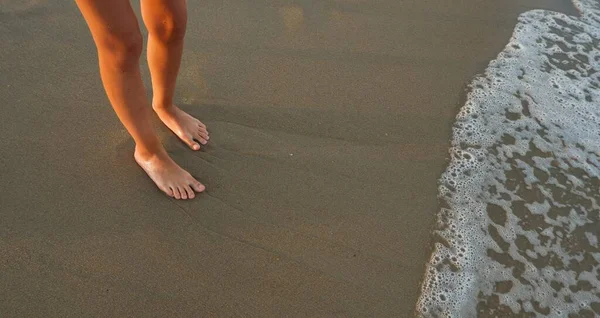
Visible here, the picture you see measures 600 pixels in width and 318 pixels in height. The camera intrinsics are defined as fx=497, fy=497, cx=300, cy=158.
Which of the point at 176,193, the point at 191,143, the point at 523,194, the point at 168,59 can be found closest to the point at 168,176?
the point at 176,193

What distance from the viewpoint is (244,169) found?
2.00m

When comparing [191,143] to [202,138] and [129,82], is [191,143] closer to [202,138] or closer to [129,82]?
[202,138]

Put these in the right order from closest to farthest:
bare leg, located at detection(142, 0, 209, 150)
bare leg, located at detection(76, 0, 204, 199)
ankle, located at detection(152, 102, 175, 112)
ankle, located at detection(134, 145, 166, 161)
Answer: bare leg, located at detection(76, 0, 204, 199)
bare leg, located at detection(142, 0, 209, 150)
ankle, located at detection(134, 145, 166, 161)
ankle, located at detection(152, 102, 175, 112)

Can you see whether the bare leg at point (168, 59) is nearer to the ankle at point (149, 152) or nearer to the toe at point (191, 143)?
the toe at point (191, 143)

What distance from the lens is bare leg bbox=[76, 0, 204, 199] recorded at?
1.31m

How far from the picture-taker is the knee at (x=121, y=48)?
1372mm

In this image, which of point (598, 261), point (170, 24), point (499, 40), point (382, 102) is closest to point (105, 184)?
point (170, 24)

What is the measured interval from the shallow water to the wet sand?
0.33 feet

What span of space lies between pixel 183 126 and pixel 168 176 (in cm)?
26

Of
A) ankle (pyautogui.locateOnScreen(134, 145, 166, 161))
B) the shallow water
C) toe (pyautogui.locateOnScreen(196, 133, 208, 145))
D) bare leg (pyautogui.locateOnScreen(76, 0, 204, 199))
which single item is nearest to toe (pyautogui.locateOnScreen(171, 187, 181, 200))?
bare leg (pyautogui.locateOnScreen(76, 0, 204, 199))

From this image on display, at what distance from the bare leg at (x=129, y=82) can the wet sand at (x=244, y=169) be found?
68mm

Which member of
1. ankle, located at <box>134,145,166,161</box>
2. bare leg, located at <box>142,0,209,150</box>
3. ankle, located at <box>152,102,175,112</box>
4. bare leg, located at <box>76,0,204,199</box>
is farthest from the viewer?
ankle, located at <box>152,102,175,112</box>

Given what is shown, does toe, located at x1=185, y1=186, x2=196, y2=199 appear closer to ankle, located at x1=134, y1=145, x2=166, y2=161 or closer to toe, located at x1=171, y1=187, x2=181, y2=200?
toe, located at x1=171, y1=187, x2=181, y2=200

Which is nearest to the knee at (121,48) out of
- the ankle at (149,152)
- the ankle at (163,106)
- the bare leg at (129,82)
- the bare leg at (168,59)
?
the bare leg at (129,82)
